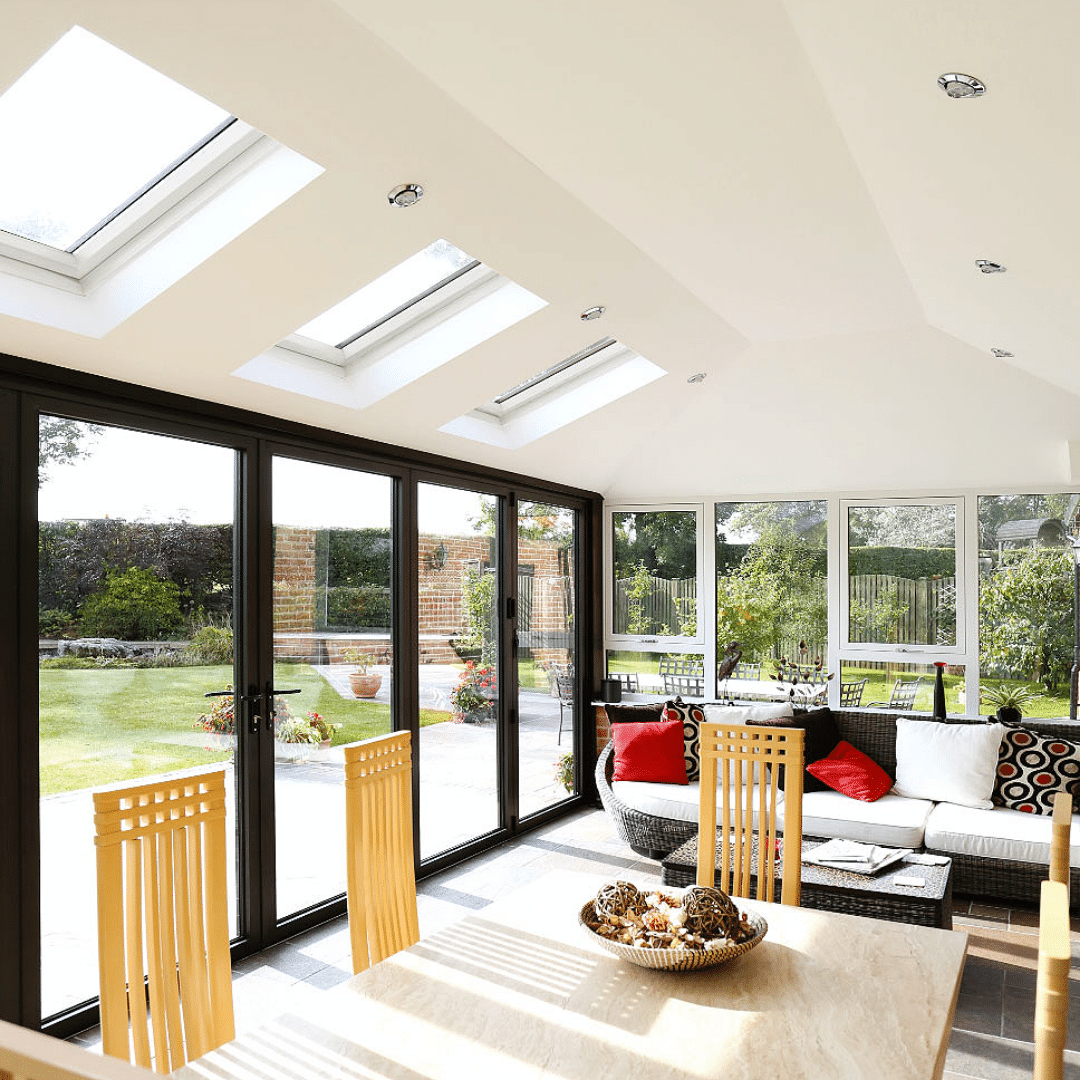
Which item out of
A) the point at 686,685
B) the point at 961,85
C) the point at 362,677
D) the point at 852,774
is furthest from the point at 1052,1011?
the point at 686,685

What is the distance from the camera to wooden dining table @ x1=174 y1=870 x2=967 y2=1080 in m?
1.74

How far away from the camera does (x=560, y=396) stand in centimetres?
559

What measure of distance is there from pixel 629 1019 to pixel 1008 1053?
2075 millimetres

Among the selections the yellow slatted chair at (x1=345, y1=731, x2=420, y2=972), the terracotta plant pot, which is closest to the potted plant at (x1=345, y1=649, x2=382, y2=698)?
the terracotta plant pot

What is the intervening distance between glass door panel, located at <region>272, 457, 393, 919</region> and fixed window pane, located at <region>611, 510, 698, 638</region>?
108 inches

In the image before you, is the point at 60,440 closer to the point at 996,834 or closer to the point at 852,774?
the point at 852,774

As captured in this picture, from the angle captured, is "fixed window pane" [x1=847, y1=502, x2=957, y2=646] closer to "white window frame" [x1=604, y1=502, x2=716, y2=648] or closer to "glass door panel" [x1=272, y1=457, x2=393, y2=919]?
"white window frame" [x1=604, y1=502, x2=716, y2=648]

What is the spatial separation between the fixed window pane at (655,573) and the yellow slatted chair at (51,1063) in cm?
649

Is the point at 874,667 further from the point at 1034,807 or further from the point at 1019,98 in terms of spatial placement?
the point at 1019,98

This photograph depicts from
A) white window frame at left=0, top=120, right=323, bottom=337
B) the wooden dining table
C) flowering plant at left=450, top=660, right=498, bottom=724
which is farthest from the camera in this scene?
flowering plant at left=450, top=660, right=498, bottom=724

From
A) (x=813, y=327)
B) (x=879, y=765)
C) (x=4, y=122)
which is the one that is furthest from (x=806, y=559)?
(x=4, y=122)

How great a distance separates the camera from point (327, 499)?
15.0 ft

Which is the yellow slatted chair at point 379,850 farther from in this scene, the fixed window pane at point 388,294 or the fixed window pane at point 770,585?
the fixed window pane at point 770,585

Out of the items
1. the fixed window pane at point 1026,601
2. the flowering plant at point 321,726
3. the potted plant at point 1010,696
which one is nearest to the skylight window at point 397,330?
the flowering plant at point 321,726
